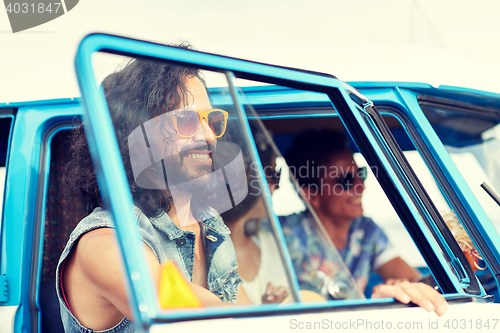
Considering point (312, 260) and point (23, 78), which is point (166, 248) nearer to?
point (312, 260)

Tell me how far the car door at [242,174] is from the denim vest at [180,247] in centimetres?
3

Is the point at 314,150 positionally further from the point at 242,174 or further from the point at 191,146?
the point at 191,146

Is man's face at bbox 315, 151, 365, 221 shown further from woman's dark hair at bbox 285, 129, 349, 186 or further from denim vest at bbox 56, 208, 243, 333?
denim vest at bbox 56, 208, 243, 333

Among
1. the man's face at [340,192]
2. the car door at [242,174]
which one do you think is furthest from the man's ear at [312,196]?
the car door at [242,174]

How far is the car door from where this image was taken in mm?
604

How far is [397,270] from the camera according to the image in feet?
5.90

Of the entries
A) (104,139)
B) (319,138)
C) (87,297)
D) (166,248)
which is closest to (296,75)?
(104,139)

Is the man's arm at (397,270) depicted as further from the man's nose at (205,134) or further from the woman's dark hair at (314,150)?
the man's nose at (205,134)

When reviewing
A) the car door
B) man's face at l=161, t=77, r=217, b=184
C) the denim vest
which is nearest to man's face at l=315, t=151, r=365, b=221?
the car door

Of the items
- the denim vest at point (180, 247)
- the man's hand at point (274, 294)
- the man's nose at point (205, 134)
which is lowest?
the man's hand at point (274, 294)

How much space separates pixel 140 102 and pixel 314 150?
1.11 metres

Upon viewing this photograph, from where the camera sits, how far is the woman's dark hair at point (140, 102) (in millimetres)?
1056

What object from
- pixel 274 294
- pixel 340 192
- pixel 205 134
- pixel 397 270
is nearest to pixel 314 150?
pixel 340 192

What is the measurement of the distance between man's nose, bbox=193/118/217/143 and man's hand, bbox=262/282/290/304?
1.61 feet
